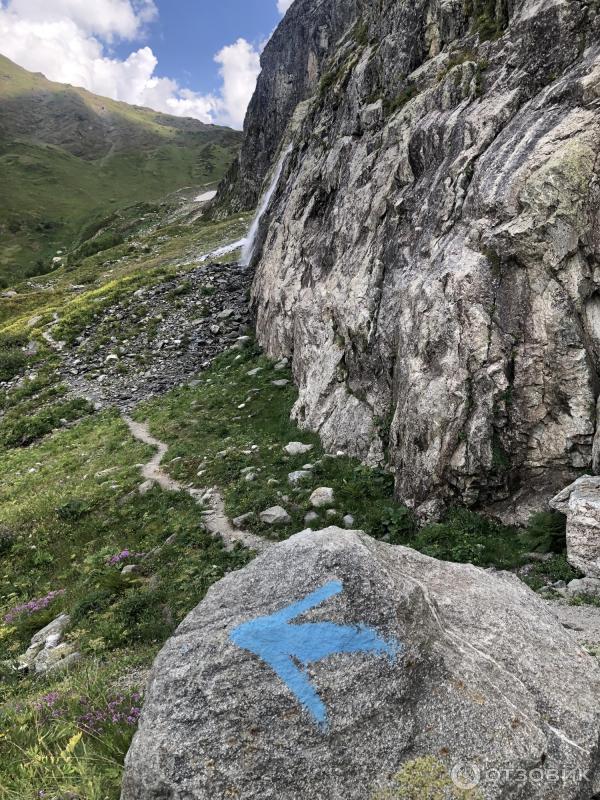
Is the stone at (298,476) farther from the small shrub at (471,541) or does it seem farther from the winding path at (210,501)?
the small shrub at (471,541)

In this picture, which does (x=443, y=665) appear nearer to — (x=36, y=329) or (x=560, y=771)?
(x=560, y=771)

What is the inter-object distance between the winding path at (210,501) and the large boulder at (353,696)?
30.0ft

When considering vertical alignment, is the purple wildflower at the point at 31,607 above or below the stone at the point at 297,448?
below

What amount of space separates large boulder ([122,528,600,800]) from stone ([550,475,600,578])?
5.43 m

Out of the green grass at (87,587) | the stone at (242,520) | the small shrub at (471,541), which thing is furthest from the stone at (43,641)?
the small shrub at (471,541)

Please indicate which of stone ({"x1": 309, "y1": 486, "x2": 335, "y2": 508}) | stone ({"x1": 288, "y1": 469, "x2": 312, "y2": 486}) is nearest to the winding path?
stone ({"x1": 309, "y1": 486, "x2": 335, "y2": 508})

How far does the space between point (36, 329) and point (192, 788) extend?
4819cm

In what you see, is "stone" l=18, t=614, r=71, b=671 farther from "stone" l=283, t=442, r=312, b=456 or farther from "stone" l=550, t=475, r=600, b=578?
"stone" l=550, t=475, r=600, b=578

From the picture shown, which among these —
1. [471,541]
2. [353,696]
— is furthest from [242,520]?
[353,696]

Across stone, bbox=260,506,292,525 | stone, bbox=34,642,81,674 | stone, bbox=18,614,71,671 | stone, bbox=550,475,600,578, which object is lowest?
stone, bbox=18,614,71,671

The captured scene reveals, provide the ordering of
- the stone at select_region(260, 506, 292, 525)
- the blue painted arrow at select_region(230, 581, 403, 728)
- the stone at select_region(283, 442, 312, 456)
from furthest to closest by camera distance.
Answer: the stone at select_region(283, 442, 312, 456) < the stone at select_region(260, 506, 292, 525) < the blue painted arrow at select_region(230, 581, 403, 728)

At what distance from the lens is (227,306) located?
42094mm

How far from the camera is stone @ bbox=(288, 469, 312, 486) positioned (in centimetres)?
1817

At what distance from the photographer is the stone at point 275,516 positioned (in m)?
16.2
